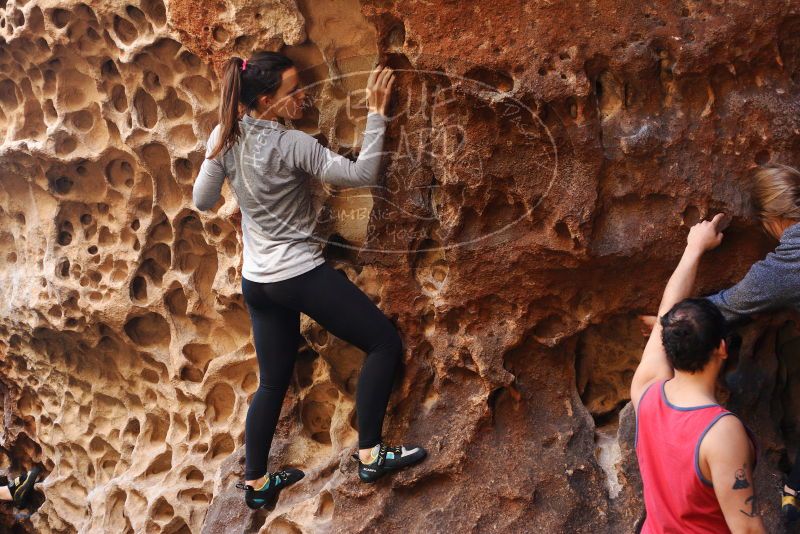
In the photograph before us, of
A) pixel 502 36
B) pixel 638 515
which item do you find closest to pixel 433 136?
pixel 502 36

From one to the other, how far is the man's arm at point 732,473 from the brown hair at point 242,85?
1.65m

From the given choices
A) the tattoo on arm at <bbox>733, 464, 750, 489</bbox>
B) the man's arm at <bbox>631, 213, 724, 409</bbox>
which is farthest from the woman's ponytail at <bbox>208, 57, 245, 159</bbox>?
the tattoo on arm at <bbox>733, 464, 750, 489</bbox>

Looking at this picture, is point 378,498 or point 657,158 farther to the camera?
point 378,498

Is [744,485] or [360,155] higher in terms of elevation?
[360,155]

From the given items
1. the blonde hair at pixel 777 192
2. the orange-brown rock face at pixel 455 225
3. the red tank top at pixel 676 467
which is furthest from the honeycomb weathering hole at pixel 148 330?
the blonde hair at pixel 777 192

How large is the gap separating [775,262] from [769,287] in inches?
2.8

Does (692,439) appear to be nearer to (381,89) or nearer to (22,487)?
(381,89)

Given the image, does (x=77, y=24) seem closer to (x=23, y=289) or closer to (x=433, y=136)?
(x=23, y=289)

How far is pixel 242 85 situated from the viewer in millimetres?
2705

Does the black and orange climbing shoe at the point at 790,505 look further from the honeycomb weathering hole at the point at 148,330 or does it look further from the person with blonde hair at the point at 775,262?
the honeycomb weathering hole at the point at 148,330

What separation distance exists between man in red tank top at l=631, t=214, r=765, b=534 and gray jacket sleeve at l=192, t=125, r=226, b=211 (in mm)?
1480

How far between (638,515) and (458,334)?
0.82 m

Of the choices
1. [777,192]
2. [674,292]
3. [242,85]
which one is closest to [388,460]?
[674,292]

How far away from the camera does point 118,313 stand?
3893 mm
